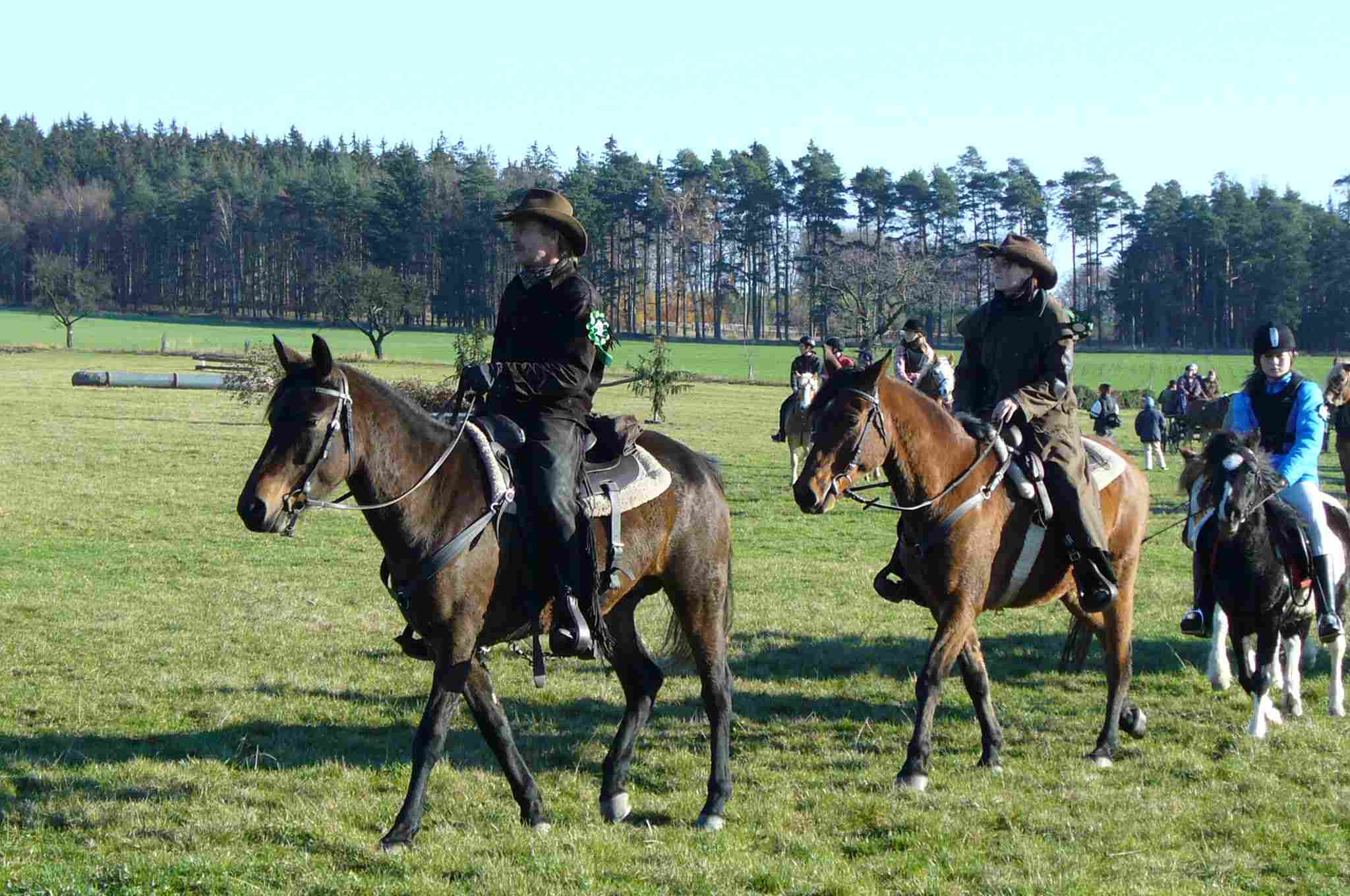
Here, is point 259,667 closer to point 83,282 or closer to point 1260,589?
point 1260,589

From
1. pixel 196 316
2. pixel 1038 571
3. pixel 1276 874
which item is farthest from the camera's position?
pixel 196 316

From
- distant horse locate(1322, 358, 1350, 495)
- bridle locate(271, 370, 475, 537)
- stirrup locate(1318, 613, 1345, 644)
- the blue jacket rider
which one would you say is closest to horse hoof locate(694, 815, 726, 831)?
bridle locate(271, 370, 475, 537)

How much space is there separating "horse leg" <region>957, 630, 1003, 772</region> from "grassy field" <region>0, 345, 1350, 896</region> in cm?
16

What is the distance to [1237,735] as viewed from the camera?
27.2ft

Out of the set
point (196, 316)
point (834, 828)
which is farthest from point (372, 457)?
point (196, 316)

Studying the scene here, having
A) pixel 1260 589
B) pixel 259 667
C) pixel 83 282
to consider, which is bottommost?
pixel 259 667

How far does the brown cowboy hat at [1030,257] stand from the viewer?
7816mm

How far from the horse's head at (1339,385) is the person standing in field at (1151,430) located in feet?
36.1

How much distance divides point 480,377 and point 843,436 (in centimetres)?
201

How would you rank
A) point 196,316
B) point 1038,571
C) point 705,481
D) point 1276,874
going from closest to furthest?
point 1276,874 → point 705,481 → point 1038,571 → point 196,316

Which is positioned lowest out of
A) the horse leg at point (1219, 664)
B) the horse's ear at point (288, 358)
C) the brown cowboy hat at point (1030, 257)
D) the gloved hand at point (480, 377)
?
the horse leg at point (1219, 664)

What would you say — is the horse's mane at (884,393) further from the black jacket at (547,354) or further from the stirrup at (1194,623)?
the stirrup at (1194,623)

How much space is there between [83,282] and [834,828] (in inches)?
3700

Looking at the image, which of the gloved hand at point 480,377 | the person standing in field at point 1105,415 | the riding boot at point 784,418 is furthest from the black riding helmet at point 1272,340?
the person standing in field at point 1105,415
